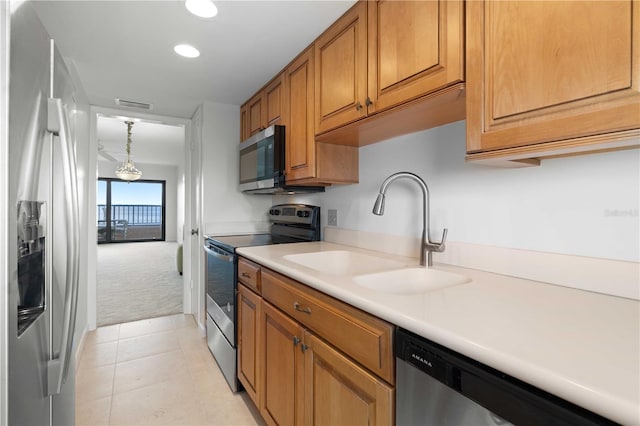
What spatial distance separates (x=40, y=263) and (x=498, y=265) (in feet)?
5.06

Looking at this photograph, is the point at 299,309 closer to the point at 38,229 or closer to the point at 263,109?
the point at 38,229

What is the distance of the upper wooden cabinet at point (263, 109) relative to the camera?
214 centimetres

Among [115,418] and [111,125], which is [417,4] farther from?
[111,125]

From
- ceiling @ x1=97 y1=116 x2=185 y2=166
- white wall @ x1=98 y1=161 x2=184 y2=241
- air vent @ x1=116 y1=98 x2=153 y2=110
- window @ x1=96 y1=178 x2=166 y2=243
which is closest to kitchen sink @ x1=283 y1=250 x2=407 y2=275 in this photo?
air vent @ x1=116 y1=98 x2=153 y2=110

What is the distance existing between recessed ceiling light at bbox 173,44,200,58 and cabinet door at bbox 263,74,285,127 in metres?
0.54

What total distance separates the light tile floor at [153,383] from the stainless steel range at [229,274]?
140 mm

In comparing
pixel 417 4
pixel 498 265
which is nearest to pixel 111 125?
pixel 417 4

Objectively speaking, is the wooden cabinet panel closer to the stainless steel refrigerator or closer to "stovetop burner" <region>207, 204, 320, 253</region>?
the stainless steel refrigerator

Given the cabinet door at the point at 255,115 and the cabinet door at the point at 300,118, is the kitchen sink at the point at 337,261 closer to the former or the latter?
the cabinet door at the point at 300,118

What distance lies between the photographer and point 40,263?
2.87ft

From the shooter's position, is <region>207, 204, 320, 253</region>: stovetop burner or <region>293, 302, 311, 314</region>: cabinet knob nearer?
<region>293, 302, 311, 314</region>: cabinet knob

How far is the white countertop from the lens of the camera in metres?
0.46

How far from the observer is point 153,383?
202 cm

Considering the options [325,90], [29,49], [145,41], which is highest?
[145,41]
